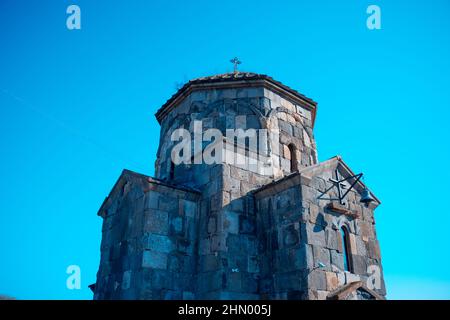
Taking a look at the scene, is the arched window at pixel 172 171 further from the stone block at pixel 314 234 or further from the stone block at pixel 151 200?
Answer: the stone block at pixel 314 234

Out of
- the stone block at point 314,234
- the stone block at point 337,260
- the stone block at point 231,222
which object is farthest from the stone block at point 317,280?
the stone block at point 231,222

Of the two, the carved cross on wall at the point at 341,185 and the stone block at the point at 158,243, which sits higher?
the carved cross on wall at the point at 341,185

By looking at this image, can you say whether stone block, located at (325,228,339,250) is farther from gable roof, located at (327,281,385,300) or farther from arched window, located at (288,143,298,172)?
arched window, located at (288,143,298,172)

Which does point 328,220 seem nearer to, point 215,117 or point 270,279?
point 270,279

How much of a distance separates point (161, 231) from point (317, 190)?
3.26 meters

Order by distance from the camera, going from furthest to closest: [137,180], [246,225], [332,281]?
[137,180] < [246,225] < [332,281]

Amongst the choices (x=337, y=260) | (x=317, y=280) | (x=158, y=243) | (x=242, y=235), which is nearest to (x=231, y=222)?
(x=242, y=235)

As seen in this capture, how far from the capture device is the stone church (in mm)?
6783

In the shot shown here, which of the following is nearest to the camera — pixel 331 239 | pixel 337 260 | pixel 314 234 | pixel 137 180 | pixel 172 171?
pixel 314 234

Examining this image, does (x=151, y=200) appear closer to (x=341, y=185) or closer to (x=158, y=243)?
(x=158, y=243)

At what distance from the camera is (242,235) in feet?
24.3

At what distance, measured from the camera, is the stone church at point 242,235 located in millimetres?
6783

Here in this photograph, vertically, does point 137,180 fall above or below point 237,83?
below
